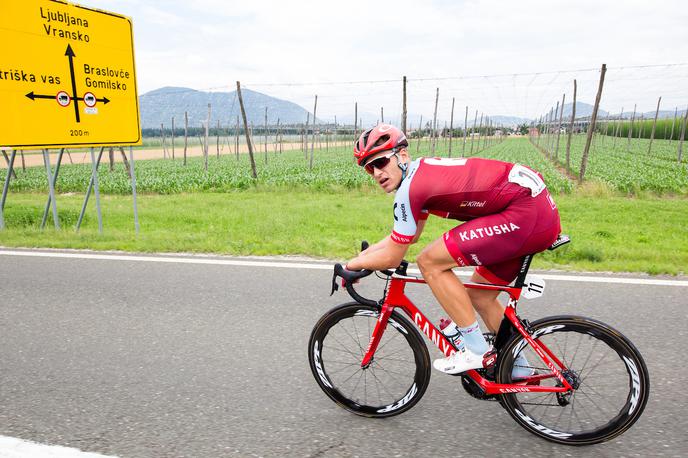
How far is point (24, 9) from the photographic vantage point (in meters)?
7.75

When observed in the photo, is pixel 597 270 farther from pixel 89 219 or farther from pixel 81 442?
pixel 89 219

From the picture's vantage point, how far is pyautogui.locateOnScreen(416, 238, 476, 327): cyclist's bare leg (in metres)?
2.63

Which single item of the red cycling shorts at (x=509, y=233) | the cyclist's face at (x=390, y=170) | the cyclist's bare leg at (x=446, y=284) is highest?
the cyclist's face at (x=390, y=170)

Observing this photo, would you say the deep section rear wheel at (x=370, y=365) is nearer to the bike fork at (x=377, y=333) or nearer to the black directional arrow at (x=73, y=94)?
the bike fork at (x=377, y=333)

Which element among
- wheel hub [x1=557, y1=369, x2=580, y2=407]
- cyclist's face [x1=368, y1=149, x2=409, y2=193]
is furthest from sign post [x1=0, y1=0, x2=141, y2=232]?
wheel hub [x1=557, y1=369, x2=580, y2=407]

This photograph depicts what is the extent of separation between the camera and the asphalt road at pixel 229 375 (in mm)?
2721

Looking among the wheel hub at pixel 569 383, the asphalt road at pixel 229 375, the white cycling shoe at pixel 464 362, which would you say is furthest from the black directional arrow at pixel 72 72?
the wheel hub at pixel 569 383

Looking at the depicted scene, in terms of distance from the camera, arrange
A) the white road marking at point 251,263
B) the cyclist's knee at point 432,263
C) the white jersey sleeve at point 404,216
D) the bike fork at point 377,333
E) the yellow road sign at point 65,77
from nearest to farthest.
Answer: the white jersey sleeve at point 404,216, the cyclist's knee at point 432,263, the bike fork at point 377,333, the white road marking at point 251,263, the yellow road sign at point 65,77

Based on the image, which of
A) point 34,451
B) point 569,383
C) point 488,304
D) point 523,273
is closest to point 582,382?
point 569,383

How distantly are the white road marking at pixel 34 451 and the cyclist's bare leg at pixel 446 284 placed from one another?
1975 millimetres

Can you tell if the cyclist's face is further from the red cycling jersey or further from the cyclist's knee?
the cyclist's knee

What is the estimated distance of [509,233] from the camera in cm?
255

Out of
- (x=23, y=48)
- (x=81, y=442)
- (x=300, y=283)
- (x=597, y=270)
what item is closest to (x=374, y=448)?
(x=81, y=442)

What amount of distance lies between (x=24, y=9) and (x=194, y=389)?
24.6ft
